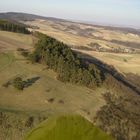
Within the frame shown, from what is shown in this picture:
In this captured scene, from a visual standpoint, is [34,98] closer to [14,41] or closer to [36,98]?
[36,98]

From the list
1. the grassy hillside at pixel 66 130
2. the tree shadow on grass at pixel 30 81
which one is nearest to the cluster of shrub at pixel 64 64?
the tree shadow on grass at pixel 30 81

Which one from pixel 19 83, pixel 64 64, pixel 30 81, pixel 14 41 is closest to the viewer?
pixel 19 83

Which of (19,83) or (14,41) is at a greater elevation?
(19,83)

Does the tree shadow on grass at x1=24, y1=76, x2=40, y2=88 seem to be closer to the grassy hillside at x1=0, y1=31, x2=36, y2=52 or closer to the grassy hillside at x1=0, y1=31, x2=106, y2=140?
Result: the grassy hillside at x1=0, y1=31, x2=106, y2=140

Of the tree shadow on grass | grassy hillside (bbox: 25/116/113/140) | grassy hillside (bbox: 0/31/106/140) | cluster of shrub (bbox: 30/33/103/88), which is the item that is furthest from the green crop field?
grassy hillside (bbox: 25/116/113/140)

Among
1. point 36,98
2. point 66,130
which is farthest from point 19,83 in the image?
point 66,130

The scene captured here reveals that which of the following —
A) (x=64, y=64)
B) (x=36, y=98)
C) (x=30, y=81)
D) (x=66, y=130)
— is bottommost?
(x=36, y=98)

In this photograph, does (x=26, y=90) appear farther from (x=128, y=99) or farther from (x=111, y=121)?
(x=128, y=99)
